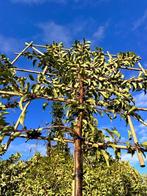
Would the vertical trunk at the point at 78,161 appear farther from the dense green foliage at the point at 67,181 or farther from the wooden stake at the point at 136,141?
the dense green foliage at the point at 67,181

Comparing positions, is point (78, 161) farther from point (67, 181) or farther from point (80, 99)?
point (67, 181)

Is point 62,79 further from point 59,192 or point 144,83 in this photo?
point 59,192

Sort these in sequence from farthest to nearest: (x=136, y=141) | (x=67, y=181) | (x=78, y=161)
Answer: (x=67, y=181), (x=78, y=161), (x=136, y=141)

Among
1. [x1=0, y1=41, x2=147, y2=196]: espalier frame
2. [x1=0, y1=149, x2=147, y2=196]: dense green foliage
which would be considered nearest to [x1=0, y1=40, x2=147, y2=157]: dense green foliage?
[x1=0, y1=41, x2=147, y2=196]: espalier frame

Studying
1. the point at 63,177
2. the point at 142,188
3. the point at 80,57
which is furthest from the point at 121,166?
the point at 80,57

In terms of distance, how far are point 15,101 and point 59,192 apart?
30.9 m

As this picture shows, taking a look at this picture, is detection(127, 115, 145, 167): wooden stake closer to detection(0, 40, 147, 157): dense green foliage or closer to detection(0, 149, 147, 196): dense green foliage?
detection(0, 40, 147, 157): dense green foliage

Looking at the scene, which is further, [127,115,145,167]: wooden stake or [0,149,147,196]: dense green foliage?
[0,149,147,196]: dense green foliage

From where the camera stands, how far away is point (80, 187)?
11.4 ft

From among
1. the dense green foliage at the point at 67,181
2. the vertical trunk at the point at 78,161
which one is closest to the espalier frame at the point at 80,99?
the vertical trunk at the point at 78,161

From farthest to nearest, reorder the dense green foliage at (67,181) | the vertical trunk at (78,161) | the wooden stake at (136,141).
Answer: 1. the dense green foliage at (67,181)
2. the vertical trunk at (78,161)
3. the wooden stake at (136,141)

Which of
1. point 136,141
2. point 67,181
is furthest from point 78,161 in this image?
point 67,181

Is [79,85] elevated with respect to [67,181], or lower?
lower

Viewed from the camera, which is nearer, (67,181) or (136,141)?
(136,141)
